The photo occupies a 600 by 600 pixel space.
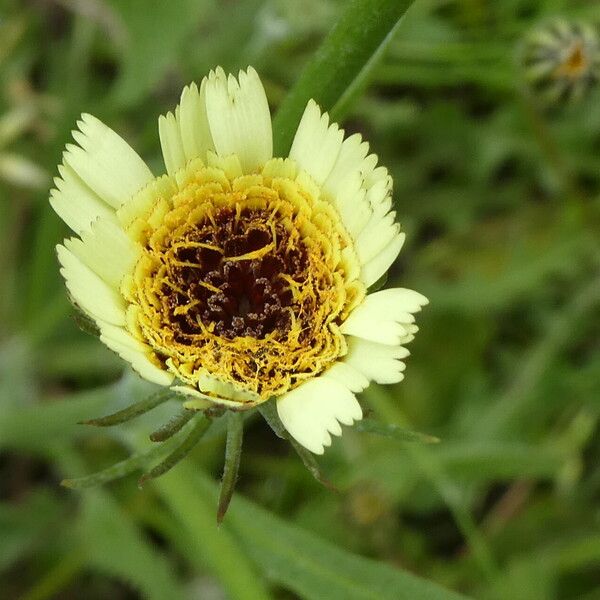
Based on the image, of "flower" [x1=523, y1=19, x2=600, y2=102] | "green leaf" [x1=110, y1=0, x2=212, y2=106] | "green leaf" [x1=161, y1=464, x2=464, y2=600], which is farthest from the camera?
"green leaf" [x1=110, y1=0, x2=212, y2=106]

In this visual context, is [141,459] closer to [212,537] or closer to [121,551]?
[212,537]

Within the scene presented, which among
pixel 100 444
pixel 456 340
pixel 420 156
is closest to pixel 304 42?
pixel 420 156

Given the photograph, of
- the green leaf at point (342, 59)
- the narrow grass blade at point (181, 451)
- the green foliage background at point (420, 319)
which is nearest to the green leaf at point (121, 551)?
the green foliage background at point (420, 319)

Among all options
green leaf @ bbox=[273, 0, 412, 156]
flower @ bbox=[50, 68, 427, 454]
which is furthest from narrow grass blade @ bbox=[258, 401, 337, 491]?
green leaf @ bbox=[273, 0, 412, 156]

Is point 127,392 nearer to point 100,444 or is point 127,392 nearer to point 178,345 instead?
point 178,345

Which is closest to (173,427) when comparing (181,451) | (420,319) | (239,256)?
(181,451)

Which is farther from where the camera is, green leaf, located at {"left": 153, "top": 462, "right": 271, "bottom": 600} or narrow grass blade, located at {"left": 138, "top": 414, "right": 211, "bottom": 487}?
green leaf, located at {"left": 153, "top": 462, "right": 271, "bottom": 600}

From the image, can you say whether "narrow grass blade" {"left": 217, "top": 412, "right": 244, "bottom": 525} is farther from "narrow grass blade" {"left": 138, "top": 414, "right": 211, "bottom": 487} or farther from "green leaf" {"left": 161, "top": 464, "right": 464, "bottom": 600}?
"green leaf" {"left": 161, "top": 464, "right": 464, "bottom": 600}
